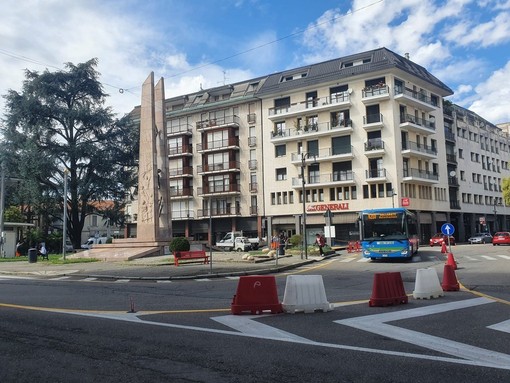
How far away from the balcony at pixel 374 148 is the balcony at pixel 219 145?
54.5 ft

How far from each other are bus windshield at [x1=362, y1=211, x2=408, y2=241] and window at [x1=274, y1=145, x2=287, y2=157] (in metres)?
31.2

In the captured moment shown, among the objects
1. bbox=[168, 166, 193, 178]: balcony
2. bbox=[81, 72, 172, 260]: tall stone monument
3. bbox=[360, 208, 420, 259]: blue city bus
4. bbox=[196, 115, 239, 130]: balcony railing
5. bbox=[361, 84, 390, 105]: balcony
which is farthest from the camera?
bbox=[168, 166, 193, 178]: balcony

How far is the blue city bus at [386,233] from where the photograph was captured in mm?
24469

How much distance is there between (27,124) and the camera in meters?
44.2

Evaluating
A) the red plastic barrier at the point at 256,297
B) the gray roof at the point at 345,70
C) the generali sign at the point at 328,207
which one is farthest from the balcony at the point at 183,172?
the red plastic barrier at the point at 256,297

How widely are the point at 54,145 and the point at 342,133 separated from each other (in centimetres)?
2984

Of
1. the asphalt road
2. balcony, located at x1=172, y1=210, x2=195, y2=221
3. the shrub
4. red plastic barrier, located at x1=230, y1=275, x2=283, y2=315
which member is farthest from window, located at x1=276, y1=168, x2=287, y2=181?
red plastic barrier, located at x1=230, y1=275, x2=283, y2=315

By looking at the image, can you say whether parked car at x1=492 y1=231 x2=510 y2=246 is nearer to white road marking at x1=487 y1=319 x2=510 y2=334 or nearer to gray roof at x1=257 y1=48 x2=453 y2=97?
gray roof at x1=257 y1=48 x2=453 y2=97

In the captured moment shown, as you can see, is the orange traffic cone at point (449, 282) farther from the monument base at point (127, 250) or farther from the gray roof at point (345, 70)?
the gray roof at point (345, 70)

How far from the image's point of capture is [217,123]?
6025 cm

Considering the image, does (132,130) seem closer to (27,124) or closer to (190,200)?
(27,124)

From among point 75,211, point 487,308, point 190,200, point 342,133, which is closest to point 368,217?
point 487,308

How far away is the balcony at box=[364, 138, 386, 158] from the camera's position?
49.5m

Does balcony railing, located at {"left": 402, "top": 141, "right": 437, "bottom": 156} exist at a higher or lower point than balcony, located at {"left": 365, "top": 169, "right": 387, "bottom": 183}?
higher
